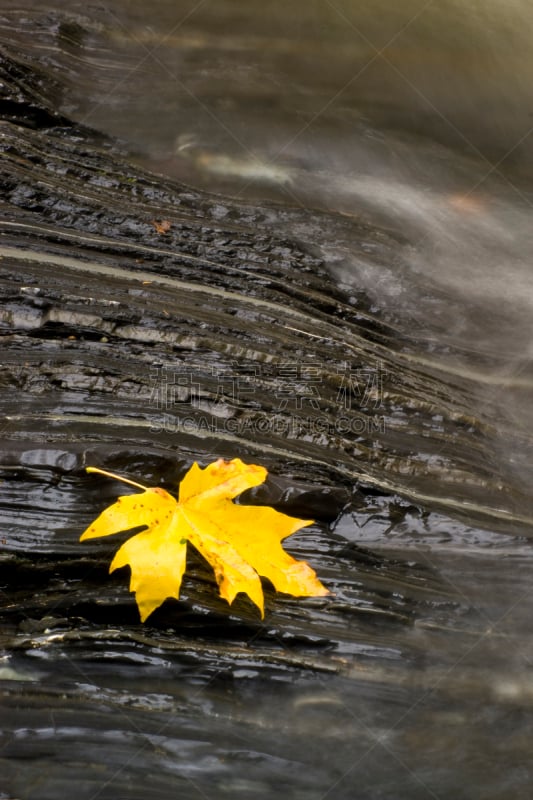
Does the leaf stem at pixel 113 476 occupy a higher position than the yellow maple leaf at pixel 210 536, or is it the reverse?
the leaf stem at pixel 113 476

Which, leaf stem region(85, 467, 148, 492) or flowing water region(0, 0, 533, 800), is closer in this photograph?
flowing water region(0, 0, 533, 800)

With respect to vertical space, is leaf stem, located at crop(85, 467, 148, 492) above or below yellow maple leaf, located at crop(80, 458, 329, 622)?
above

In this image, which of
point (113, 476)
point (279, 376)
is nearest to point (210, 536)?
point (113, 476)

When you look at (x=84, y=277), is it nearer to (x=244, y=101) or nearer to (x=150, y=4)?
(x=244, y=101)

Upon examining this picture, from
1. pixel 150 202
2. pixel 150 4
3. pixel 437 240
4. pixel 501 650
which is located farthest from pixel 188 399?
pixel 150 4

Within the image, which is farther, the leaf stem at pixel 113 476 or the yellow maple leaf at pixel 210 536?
the leaf stem at pixel 113 476

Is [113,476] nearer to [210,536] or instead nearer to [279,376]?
[210,536]
